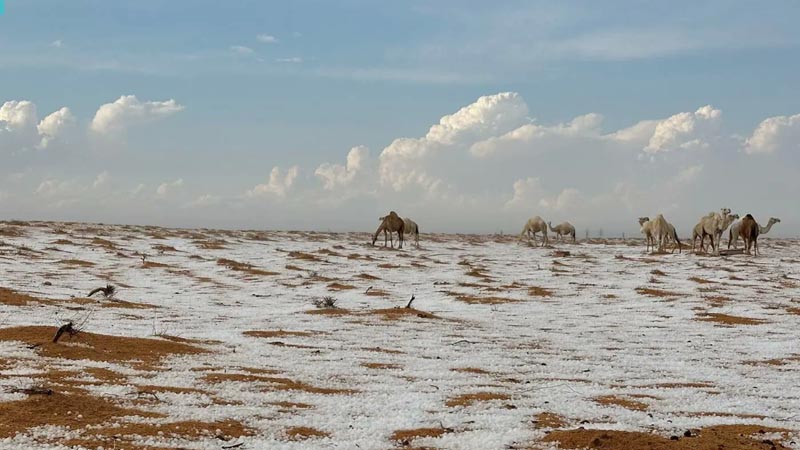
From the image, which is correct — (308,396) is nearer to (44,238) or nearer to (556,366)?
(556,366)

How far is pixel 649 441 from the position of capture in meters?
5.83

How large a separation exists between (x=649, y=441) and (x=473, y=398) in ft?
6.46

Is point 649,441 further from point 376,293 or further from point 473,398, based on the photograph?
point 376,293

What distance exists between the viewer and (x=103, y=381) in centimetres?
709

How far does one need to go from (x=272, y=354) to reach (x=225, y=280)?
13023 mm

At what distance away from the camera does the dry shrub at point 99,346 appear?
834cm

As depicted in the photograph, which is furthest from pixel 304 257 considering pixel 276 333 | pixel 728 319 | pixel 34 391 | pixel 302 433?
pixel 302 433

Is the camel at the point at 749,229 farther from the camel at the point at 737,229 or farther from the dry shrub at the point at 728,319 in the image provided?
the dry shrub at the point at 728,319

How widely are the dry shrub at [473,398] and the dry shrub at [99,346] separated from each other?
3428 millimetres

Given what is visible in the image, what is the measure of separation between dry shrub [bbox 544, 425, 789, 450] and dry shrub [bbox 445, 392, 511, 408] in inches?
50.5

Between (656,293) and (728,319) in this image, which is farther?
(656,293)

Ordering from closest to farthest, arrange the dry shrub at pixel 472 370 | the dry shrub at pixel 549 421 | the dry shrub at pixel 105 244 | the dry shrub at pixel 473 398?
the dry shrub at pixel 549 421, the dry shrub at pixel 473 398, the dry shrub at pixel 472 370, the dry shrub at pixel 105 244

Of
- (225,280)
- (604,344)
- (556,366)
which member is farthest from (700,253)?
(556,366)

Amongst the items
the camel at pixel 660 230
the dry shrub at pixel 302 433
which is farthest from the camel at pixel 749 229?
the dry shrub at pixel 302 433
